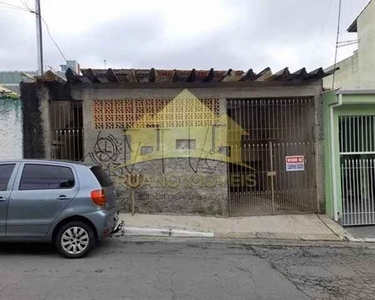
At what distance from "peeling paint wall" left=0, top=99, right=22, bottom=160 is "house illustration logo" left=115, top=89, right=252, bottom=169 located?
8.26 ft

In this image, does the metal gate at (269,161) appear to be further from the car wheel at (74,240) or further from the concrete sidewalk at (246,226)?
the car wheel at (74,240)

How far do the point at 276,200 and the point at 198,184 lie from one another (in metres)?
2.00

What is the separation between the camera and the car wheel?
7.16m

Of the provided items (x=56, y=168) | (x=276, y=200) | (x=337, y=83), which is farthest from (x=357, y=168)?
(x=337, y=83)

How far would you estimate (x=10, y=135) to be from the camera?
1070 cm

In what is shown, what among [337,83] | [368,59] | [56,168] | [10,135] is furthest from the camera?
[337,83]

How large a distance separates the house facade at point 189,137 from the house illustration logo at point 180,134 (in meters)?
0.02

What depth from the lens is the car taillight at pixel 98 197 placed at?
728cm

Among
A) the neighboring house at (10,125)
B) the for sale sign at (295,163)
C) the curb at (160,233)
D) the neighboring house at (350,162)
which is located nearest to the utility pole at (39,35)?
the neighboring house at (10,125)

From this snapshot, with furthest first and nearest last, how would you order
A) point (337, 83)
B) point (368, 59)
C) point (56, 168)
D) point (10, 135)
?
point (337, 83) < point (368, 59) < point (10, 135) < point (56, 168)

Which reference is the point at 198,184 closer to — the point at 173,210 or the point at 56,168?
the point at 173,210

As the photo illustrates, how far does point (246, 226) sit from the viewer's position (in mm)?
10078

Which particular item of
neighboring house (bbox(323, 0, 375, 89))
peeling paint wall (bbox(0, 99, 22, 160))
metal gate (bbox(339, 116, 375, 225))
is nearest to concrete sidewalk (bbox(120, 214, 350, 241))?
metal gate (bbox(339, 116, 375, 225))

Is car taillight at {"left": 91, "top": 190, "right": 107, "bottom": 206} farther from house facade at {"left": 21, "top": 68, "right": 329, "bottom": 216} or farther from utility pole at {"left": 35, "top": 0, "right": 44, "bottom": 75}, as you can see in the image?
utility pole at {"left": 35, "top": 0, "right": 44, "bottom": 75}
